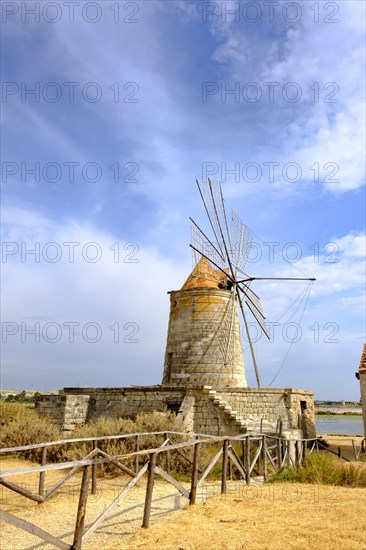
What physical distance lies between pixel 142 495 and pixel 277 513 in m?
2.32

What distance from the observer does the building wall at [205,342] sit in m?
16.3

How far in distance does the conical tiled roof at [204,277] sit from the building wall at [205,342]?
1.09 feet

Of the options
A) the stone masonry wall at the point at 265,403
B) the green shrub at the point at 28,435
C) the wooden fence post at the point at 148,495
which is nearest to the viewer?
the wooden fence post at the point at 148,495

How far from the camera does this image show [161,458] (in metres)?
9.05

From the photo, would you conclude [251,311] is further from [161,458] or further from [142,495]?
[142,495]

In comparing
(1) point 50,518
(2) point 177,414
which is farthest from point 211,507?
(2) point 177,414

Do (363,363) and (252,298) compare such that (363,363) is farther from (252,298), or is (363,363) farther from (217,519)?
(217,519)

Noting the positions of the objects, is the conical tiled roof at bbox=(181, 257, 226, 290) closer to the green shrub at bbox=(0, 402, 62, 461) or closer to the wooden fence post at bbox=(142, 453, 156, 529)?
the green shrub at bbox=(0, 402, 62, 461)

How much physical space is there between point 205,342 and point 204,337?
0.19 m

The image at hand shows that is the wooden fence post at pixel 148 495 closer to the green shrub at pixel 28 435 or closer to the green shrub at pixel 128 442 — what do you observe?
the green shrub at pixel 128 442

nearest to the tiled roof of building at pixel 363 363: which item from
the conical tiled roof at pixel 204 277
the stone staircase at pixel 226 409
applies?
the stone staircase at pixel 226 409

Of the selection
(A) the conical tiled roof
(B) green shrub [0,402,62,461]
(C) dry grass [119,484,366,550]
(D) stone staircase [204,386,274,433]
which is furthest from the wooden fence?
(A) the conical tiled roof

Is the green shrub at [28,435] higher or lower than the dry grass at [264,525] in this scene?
higher

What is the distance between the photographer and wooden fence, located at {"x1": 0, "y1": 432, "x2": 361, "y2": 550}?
3862 millimetres
